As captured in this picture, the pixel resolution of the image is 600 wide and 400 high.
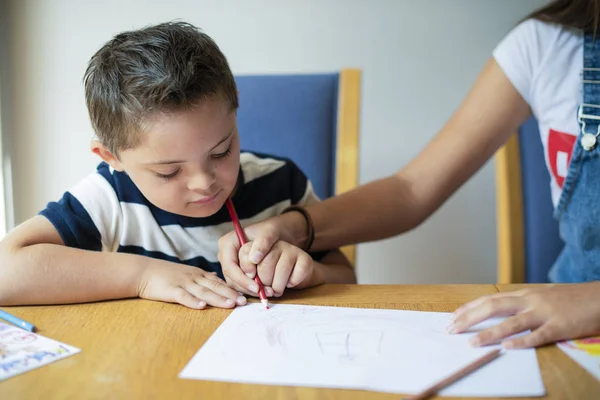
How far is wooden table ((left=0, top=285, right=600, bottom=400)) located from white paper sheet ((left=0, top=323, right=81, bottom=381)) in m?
0.01

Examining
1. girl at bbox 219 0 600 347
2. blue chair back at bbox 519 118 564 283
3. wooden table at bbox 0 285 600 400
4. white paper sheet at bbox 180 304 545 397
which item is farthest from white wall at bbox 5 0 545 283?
white paper sheet at bbox 180 304 545 397

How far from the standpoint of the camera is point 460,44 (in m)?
1.60

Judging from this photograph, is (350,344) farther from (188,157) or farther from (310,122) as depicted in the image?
(310,122)

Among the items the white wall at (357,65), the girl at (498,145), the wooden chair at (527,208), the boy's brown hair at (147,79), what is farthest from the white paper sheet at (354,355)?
the white wall at (357,65)

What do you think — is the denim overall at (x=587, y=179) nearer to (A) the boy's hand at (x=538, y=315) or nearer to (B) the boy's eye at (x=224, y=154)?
(A) the boy's hand at (x=538, y=315)

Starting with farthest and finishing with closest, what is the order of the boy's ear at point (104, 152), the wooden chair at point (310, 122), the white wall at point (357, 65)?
the white wall at point (357, 65) → the wooden chair at point (310, 122) → the boy's ear at point (104, 152)

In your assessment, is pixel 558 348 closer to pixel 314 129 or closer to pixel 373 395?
pixel 373 395

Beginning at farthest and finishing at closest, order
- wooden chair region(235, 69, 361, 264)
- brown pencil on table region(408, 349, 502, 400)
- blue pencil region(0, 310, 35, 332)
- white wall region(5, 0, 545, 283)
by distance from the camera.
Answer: white wall region(5, 0, 545, 283)
wooden chair region(235, 69, 361, 264)
blue pencil region(0, 310, 35, 332)
brown pencil on table region(408, 349, 502, 400)

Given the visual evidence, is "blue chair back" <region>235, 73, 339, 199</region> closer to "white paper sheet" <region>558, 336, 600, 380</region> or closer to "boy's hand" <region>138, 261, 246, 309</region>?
"boy's hand" <region>138, 261, 246, 309</region>

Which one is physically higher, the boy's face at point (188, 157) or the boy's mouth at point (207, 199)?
the boy's face at point (188, 157)

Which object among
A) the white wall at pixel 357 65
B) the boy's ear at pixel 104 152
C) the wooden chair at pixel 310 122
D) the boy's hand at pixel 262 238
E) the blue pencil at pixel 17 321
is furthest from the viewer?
the white wall at pixel 357 65

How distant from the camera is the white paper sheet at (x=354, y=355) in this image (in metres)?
0.44

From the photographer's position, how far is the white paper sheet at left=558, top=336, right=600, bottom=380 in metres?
0.47

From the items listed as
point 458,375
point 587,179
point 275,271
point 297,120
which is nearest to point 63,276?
point 275,271
